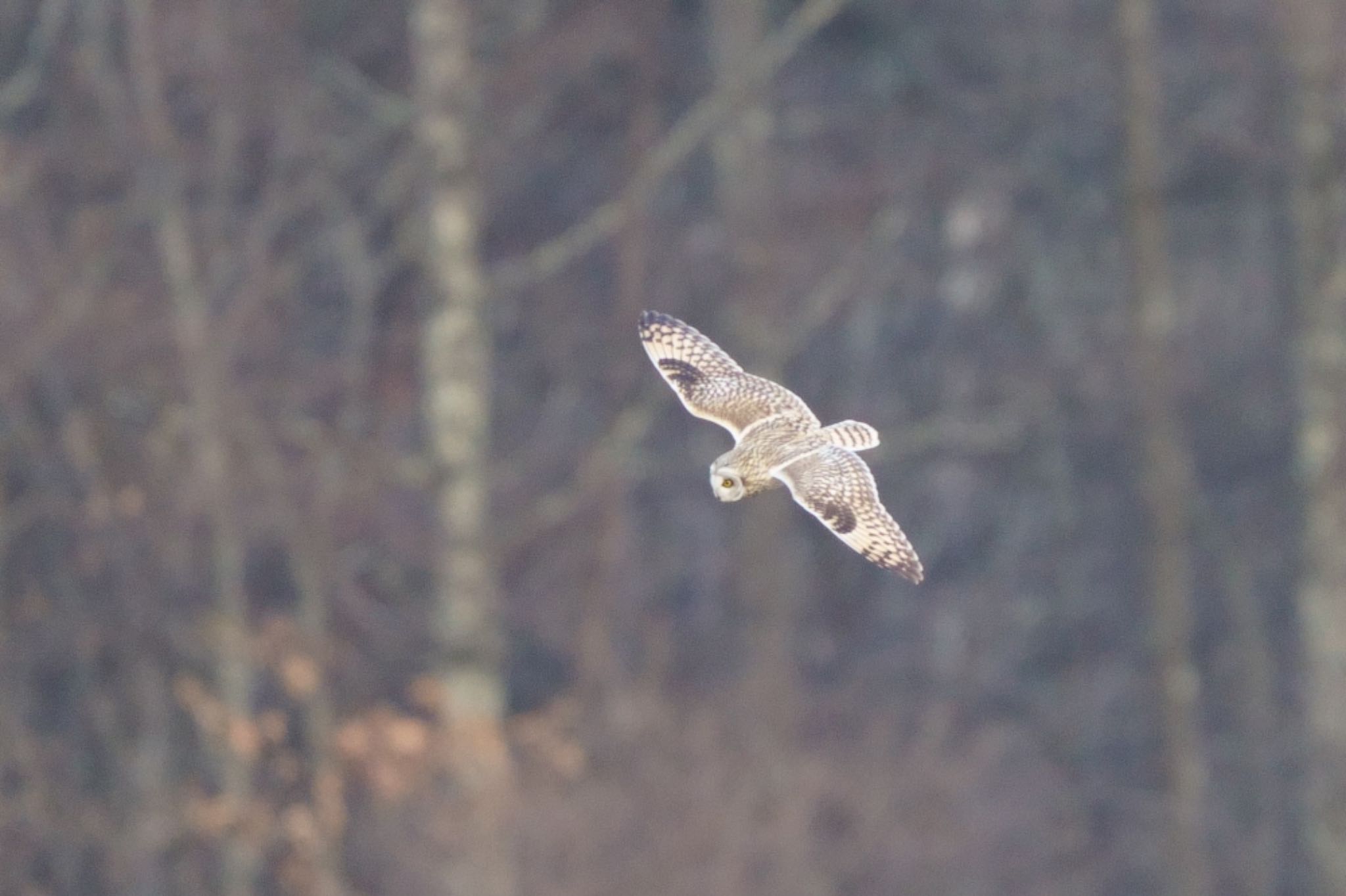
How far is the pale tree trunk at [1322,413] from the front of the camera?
1057cm

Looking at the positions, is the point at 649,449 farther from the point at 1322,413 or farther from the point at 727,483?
the point at 727,483

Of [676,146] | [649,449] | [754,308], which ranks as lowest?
[676,146]

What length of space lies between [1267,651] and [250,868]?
7.73 metres

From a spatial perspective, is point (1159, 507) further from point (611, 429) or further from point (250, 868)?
point (250, 868)

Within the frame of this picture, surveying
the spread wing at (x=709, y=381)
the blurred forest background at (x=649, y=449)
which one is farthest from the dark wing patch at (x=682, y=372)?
the blurred forest background at (x=649, y=449)

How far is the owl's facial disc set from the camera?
13.4 feet

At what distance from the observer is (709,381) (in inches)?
196

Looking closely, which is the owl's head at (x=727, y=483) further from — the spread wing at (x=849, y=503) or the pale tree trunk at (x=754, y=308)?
the pale tree trunk at (x=754, y=308)

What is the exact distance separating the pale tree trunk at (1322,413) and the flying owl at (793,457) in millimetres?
6327

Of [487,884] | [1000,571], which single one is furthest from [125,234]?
[1000,571]

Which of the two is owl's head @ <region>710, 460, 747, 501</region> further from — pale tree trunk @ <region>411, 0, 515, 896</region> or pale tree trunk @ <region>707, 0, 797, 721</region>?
pale tree trunk @ <region>707, 0, 797, 721</region>

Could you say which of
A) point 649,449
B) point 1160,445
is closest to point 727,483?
point 1160,445

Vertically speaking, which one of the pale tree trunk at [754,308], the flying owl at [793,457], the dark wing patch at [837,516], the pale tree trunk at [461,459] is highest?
the pale tree trunk at [754,308]

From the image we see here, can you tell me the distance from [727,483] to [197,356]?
5.07 meters
